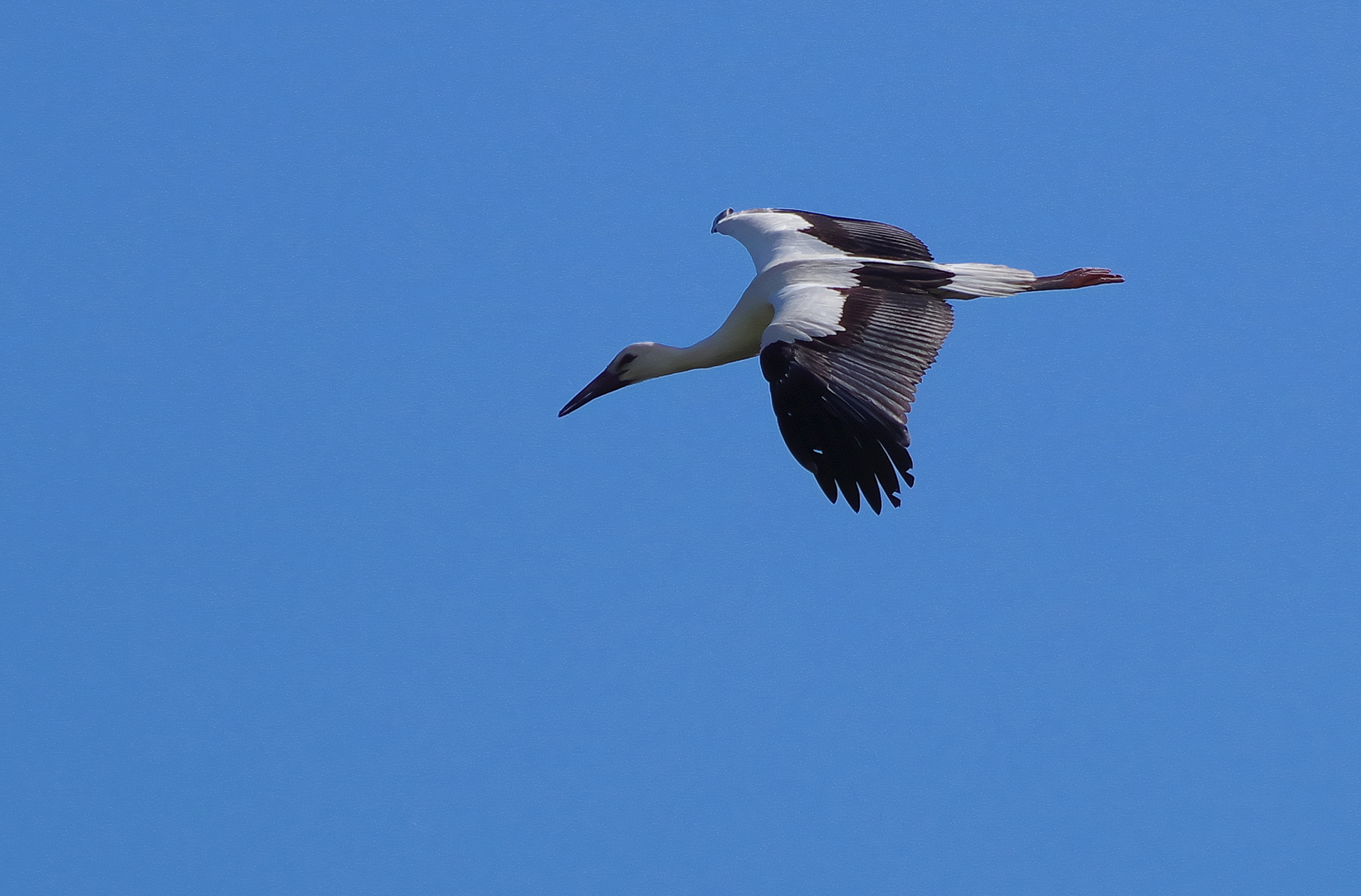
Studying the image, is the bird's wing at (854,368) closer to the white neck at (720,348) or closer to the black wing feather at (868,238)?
the white neck at (720,348)

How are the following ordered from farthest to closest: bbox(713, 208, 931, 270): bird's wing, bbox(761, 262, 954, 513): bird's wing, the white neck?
1. bbox(713, 208, 931, 270): bird's wing
2. the white neck
3. bbox(761, 262, 954, 513): bird's wing

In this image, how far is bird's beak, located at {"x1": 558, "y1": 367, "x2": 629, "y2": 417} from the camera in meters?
11.6

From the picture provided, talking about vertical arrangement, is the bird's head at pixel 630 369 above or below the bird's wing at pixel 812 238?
below

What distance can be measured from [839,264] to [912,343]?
138 centimetres

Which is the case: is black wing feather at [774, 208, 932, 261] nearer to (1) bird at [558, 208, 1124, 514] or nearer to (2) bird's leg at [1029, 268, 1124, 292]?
(1) bird at [558, 208, 1124, 514]

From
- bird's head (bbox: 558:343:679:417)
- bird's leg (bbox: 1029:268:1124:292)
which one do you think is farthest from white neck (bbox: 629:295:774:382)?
bird's leg (bbox: 1029:268:1124:292)

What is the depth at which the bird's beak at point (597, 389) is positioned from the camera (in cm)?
1160

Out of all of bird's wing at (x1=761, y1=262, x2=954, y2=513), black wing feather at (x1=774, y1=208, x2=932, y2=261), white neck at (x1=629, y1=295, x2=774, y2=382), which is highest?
black wing feather at (x1=774, y1=208, x2=932, y2=261)

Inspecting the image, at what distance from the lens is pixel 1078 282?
11.5m

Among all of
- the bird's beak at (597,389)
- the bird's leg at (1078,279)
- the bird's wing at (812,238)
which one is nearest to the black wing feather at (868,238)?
the bird's wing at (812,238)

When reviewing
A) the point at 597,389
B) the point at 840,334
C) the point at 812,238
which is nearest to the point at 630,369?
the point at 597,389

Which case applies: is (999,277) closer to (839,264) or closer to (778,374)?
(839,264)

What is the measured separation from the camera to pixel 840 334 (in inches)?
357

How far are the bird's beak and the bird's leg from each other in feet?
9.28
